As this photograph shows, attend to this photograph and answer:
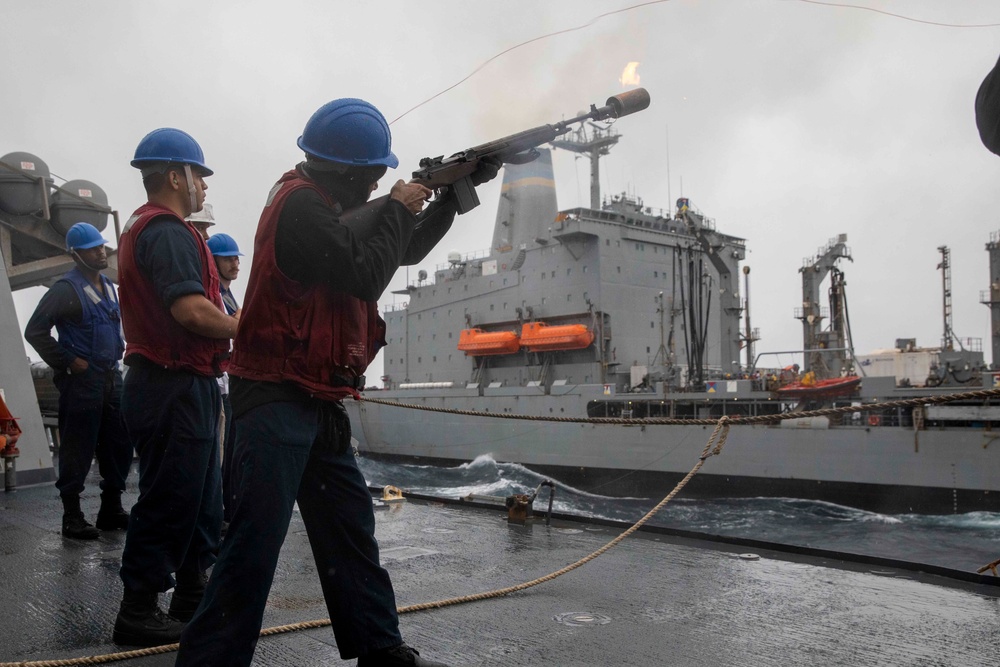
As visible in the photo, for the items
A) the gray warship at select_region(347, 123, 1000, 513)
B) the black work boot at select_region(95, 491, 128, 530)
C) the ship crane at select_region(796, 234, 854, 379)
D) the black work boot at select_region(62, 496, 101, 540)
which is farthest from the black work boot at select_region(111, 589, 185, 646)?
the ship crane at select_region(796, 234, 854, 379)

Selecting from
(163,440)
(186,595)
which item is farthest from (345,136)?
(186,595)

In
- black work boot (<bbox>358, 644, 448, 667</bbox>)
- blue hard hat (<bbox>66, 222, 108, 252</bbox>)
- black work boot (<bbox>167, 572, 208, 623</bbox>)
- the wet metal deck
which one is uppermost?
blue hard hat (<bbox>66, 222, 108, 252</bbox>)

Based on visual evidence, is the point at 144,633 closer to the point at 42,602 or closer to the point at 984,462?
the point at 42,602

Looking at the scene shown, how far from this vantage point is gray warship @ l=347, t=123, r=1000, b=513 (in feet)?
46.0

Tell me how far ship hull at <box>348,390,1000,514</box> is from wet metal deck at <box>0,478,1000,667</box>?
6601 millimetres

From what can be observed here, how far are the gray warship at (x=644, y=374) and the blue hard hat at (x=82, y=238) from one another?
1146 cm

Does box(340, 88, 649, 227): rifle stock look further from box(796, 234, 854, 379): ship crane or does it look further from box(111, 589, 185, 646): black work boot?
box(796, 234, 854, 379): ship crane

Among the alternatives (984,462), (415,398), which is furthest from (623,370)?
(984,462)

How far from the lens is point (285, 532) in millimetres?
1447

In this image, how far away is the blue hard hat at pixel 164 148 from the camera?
2.16 meters

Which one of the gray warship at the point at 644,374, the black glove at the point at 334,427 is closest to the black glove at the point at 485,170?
the black glove at the point at 334,427

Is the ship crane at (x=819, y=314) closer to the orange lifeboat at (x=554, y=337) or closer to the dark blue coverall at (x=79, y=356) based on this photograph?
the orange lifeboat at (x=554, y=337)

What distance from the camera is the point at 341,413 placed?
1.58m

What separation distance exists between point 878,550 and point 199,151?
11.8 metres
